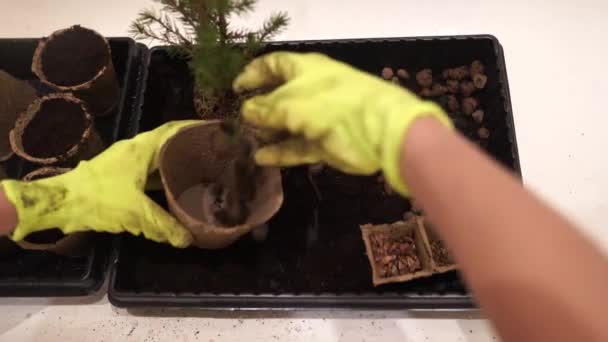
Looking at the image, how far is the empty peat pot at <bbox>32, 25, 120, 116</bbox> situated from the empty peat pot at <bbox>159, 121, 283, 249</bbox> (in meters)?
0.29

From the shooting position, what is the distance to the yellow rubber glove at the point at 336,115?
1.76 feet

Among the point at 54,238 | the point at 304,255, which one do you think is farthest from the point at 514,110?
the point at 54,238

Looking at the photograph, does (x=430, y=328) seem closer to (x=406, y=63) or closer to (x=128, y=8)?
(x=406, y=63)

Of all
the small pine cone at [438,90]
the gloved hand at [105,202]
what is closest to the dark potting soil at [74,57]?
the gloved hand at [105,202]

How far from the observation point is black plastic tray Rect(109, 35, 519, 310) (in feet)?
2.76

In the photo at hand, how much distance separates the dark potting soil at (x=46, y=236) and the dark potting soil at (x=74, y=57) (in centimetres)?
29

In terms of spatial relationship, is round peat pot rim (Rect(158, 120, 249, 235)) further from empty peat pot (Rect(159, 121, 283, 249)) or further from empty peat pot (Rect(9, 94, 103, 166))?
empty peat pot (Rect(9, 94, 103, 166))

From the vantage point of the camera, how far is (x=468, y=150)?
0.49m

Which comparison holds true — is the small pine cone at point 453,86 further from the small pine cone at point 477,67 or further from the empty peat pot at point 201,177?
the empty peat pot at point 201,177

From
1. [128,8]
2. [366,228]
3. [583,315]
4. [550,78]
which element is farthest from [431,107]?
[128,8]

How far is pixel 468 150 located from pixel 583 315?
0.59ft

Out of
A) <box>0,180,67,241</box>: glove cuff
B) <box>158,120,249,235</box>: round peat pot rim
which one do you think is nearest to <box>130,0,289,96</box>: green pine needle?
<box>158,120,249,235</box>: round peat pot rim

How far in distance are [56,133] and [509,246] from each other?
81cm

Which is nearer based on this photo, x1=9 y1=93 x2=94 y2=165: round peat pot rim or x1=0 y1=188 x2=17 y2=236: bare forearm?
x1=0 y1=188 x2=17 y2=236: bare forearm
